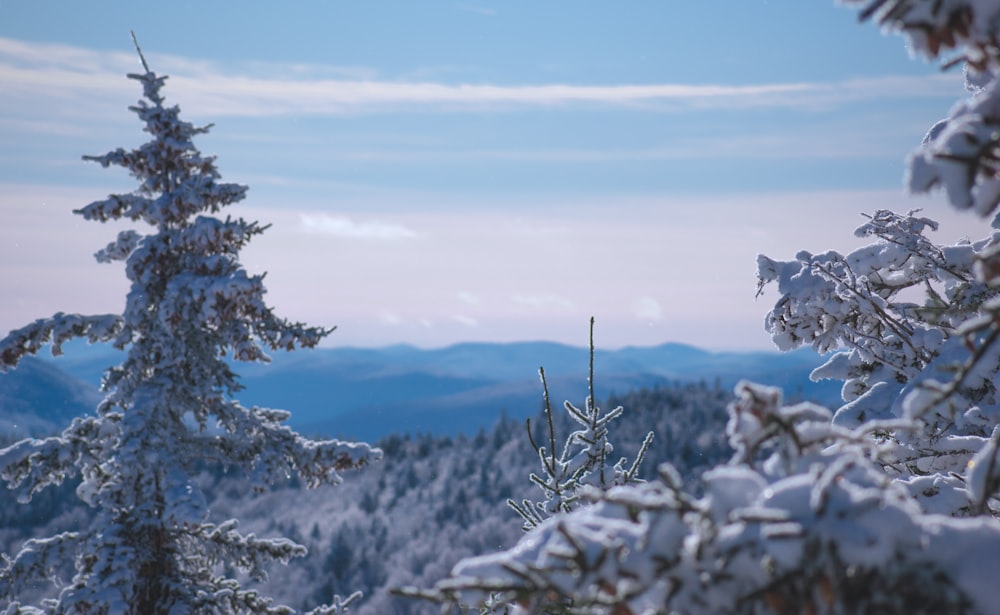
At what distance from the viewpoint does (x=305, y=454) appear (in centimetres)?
1158

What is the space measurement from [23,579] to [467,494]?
311ft

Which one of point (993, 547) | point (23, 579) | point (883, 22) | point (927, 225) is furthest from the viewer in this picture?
point (23, 579)

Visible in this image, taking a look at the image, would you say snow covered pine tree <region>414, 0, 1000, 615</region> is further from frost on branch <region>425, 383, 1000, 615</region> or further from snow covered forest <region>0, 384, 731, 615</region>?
snow covered forest <region>0, 384, 731, 615</region>

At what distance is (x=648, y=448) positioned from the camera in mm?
14859

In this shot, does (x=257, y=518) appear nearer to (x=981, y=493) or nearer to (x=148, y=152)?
(x=148, y=152)

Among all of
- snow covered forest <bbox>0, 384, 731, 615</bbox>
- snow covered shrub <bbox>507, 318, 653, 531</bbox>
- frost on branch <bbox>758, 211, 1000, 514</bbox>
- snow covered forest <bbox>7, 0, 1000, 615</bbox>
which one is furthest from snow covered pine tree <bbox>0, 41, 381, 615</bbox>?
snow covered forest <bbox>0, 384, 731, 615</bbox>

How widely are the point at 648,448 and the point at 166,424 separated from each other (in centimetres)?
841

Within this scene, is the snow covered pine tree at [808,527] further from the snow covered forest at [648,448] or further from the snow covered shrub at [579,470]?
the snow covered shrub at [579,470]

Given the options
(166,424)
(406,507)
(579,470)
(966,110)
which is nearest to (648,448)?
(166,424)

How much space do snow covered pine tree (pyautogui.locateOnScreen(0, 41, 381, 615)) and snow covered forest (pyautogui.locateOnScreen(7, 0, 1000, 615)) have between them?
0.10ft

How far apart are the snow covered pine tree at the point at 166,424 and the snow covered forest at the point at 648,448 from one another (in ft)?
0.10

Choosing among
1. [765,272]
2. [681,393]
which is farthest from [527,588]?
[681,393]

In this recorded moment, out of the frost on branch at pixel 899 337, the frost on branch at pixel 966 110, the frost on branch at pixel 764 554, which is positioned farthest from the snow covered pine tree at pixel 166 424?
the frost on branch at pixel 966 110

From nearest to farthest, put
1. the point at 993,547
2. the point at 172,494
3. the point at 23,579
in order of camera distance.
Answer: the point at 993,547 → the point at 172,494 → the point at 23,579
